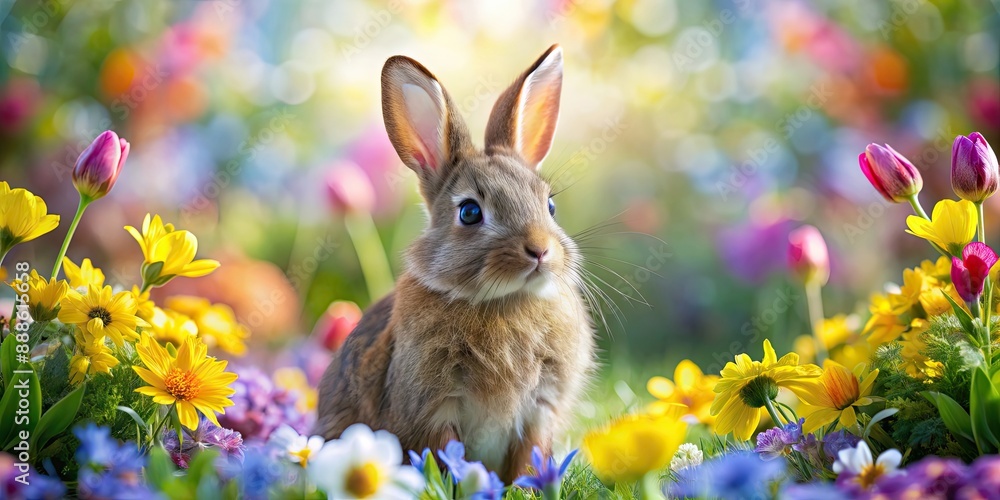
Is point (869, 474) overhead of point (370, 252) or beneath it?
overhead

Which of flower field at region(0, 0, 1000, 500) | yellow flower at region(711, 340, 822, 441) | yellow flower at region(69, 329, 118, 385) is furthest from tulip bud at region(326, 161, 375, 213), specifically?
yellow flower at region(711, 340, 822, 441)

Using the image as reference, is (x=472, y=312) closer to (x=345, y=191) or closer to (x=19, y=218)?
(x=19, y=218)

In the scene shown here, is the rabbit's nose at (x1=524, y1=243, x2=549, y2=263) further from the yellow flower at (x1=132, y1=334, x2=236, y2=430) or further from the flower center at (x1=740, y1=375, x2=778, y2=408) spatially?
the yellow flower at (x1=132, y1=334, x2=236, y2=430)

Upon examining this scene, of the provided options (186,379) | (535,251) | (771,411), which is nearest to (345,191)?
(535,251)

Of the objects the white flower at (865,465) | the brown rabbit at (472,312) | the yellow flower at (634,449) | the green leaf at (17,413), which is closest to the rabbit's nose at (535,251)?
Answer: the brown rabbit at (472,312)

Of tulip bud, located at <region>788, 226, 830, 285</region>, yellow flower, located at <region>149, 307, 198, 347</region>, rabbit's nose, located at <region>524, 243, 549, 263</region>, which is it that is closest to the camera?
rabbit's nose, located at <region>524, 243, 549, 263</region>
